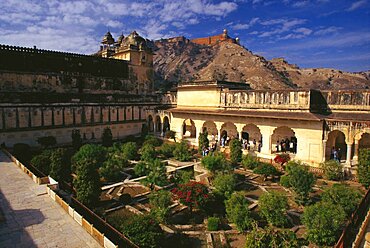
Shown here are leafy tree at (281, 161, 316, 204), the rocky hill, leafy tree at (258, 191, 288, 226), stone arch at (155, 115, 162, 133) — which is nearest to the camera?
leafy tree at (258, 191, 288, 226)

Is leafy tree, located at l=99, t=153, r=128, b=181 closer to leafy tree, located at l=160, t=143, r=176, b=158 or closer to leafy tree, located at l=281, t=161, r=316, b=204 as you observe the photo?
leafy tree, located at l=160, t=143, r=176, b=158

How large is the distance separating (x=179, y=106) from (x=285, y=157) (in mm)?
16783

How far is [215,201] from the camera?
12695 millimetres

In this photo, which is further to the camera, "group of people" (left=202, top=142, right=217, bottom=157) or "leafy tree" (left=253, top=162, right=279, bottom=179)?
"group of people" (left=202, top=142, right=217, bottom=157)

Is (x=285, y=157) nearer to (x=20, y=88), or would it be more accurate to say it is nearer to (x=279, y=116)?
(x=279, y=116)

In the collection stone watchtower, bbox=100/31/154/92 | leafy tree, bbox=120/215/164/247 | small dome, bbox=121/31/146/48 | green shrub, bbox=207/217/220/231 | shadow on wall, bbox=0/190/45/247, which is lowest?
green shrub, bbox=207/217/220/231

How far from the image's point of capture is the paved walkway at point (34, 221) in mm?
8641

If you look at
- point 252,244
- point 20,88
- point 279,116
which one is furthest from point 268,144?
point 20,88

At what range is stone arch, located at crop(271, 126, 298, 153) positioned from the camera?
923 inches

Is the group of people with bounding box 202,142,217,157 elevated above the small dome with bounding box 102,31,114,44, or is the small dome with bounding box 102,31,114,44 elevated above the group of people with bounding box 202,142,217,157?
the small dome with bounding box 102,31,114,44

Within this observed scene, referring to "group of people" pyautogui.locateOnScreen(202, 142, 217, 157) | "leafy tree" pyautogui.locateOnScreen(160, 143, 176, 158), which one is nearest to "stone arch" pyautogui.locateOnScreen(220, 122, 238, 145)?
"group of people" pyautogui.locateOnScreen(202, 142, 217, 157)

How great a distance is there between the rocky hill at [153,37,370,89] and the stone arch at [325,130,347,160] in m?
50.1

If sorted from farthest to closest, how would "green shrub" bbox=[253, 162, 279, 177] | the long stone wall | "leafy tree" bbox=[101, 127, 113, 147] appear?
"leafy tree" bbox=[101, 127, 113, 147] → the long stone wall → "green shrub" bbox=[253, 162, 279, 177]

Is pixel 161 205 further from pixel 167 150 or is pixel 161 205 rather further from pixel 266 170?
pixel 167 150
